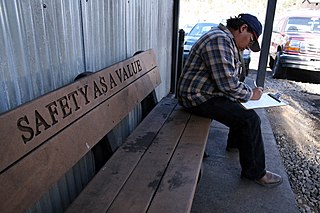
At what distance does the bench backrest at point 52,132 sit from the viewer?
118 cm

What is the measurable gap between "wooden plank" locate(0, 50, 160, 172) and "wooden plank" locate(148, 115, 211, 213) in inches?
23.7

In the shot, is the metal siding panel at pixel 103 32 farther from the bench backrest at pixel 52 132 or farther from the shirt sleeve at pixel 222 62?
the shirt sleeve at pixel 222 62

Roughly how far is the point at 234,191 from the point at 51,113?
180cm

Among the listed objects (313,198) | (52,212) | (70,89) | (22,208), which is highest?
(70,89)

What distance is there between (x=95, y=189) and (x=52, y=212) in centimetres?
43

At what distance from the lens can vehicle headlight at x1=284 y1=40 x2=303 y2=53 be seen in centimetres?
763

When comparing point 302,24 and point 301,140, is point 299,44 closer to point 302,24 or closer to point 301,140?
point 302,24

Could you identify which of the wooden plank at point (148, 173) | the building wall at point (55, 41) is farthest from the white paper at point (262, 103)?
the building wall at point (55, 41)

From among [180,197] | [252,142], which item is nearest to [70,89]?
[180,197]

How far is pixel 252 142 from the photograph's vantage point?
2445mm

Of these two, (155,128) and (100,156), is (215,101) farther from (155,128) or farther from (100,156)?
(100,156)

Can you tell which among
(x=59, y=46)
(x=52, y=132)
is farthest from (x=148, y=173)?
(x=59, y=46)

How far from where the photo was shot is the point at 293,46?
25.2 feet

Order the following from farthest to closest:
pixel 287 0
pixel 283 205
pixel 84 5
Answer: pixel 287 0 < pixel 283 205 < pixel 84 5
